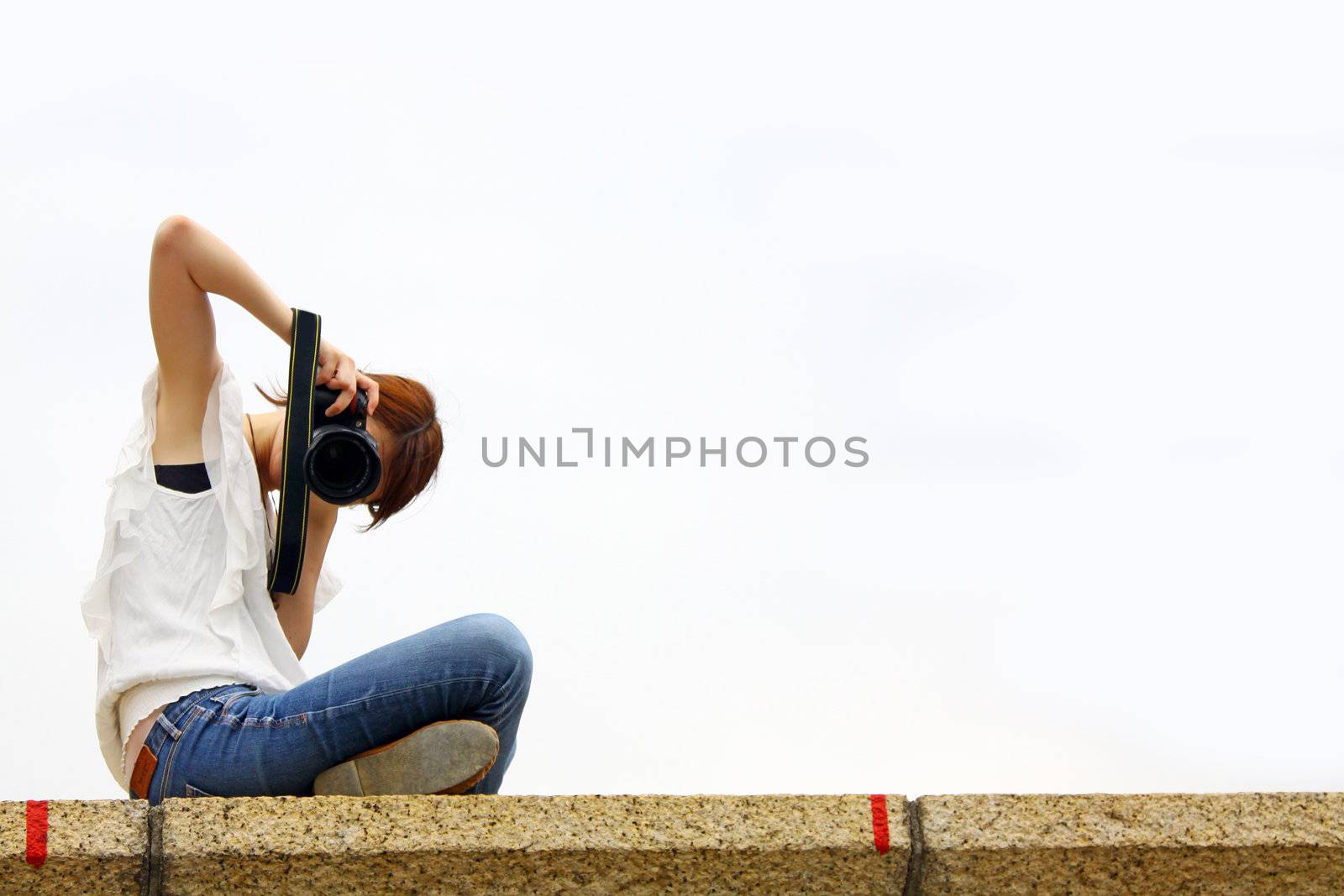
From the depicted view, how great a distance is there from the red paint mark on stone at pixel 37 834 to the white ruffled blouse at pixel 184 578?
546 millimetres

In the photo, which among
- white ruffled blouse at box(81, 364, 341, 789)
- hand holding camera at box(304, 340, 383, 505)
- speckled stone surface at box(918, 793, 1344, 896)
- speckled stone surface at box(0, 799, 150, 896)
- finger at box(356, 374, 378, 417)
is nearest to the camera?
speckled stone surface at box(0, 799, 150, 896)

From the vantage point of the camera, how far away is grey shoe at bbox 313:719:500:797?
2766 millimetres

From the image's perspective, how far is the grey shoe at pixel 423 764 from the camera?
2766 millimetres

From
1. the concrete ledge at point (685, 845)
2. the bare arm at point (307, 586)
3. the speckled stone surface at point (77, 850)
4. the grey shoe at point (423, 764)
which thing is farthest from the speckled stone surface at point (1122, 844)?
the bare arm at point (307, 586)

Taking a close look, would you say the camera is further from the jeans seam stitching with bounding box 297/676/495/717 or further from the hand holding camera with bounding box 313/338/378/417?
the jeans seam stitching with bounding box 297/676/495/717

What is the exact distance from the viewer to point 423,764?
2.77m

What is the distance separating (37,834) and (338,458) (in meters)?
0.95

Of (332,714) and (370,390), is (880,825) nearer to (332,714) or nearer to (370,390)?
(332,714)

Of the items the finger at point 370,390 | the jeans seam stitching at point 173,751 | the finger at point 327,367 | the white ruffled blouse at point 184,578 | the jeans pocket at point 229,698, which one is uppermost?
the finger at point 327,367

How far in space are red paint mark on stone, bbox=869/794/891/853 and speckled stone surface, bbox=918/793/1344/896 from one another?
0.06 m

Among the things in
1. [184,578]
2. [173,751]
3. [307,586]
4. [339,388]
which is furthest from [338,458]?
[173,751]

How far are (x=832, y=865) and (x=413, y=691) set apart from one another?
2.64 feet

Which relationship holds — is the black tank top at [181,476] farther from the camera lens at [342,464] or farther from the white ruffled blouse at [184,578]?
the camera lens at [342,464]

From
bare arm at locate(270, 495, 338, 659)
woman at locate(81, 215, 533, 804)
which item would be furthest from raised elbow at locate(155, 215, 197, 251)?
bare arm at locate(270, 495, 338, 659)
